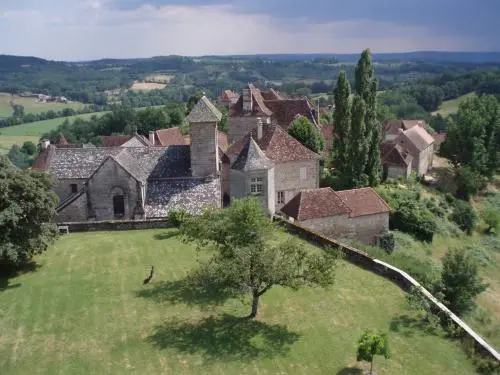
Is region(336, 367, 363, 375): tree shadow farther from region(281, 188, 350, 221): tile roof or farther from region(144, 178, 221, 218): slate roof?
region(144, 178, 221, 218): slate roof

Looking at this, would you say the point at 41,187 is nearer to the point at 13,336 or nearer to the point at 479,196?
the point at 13,336

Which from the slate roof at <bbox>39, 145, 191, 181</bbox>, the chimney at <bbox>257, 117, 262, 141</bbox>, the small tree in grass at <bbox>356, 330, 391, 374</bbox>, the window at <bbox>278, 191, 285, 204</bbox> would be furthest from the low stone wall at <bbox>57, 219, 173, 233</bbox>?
the small tree in grass at <bbox>356, 330, 391, 374</bbox>

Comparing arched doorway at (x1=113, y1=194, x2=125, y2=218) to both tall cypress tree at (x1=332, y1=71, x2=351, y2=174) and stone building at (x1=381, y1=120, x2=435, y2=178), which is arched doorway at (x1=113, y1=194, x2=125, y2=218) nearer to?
tall cypress tree at (x1=332, y1=71, x2=351, y2=174)

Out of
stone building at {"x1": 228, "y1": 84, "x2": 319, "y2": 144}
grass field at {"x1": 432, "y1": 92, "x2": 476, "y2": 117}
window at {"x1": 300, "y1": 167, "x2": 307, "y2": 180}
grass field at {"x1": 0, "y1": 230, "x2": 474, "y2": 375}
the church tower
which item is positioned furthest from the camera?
grass field at {"x1": 432, "y1": 92, "x2": 476, "y2": 117}

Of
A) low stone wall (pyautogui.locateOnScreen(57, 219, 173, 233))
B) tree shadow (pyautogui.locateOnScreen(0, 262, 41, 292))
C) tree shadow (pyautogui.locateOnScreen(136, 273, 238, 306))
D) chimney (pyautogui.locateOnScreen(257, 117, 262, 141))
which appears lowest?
tree shadow (pyautogui.locateOnScreen(136, 273, 238, 306))

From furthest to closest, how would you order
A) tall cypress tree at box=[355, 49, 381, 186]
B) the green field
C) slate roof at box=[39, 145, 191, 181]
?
1. the green field
2. tall cypress tree at box=[355, 49, 381, 186]
3. slate roof at box=[39, 145, 191, 181]

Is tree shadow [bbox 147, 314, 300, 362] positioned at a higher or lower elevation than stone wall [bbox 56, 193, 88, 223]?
lower

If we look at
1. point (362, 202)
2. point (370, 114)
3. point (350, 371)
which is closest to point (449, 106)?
point (370, 114)

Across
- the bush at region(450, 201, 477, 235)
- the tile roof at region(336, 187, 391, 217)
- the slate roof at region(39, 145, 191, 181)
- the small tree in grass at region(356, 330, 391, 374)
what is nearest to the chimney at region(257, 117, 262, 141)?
the slate roof at region(39, 145, 191, 181)

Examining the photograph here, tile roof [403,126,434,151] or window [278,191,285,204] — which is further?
tile roof [403,126,434,151]
